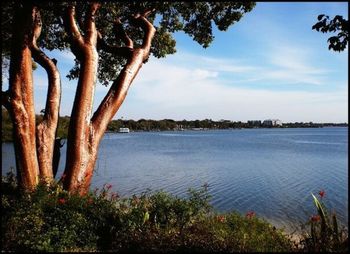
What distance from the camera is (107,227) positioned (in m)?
8.28

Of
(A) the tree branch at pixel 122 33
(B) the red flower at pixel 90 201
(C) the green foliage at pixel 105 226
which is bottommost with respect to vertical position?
(C) the green foliage at pixel 105 226

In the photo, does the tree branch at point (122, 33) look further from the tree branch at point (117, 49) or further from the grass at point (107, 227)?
the grass at point (107, 227)

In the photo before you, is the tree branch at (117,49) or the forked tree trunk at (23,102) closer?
the forked tree trunk at (23,102)

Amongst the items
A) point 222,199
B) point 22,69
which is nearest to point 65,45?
point 22,69

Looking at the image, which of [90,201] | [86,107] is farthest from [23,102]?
[90,201]

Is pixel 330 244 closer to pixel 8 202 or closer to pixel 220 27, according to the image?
pixel 8 202

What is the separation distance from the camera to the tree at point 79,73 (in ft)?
31.3

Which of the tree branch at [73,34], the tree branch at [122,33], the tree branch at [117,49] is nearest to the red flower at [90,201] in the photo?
the tree branch at [73,34]

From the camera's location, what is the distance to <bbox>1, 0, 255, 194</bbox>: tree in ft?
31.3

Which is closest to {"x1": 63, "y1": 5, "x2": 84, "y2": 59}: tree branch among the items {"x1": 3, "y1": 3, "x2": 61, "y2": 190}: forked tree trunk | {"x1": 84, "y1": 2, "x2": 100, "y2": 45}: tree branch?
{"x1": 84, "y1": 2, "x2": 100, "y2": 45}: tree branch

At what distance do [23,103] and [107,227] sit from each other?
4071 mm

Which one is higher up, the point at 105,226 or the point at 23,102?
the point at 23,102

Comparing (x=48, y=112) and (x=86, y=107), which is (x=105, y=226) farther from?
(x=48, y=112)

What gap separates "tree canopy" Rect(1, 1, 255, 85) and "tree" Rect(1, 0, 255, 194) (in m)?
0.04
